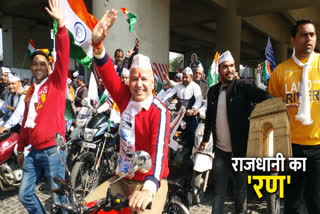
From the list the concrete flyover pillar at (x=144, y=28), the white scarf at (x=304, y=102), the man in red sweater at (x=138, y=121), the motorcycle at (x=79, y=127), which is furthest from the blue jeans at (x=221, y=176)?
the concrete flyover pillar at (x=144, y=28)

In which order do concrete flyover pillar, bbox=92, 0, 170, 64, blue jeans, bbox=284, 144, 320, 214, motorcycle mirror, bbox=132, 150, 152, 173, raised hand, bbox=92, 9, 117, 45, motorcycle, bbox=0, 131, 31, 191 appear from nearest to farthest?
1. motorcycle mirror, bbox=132, 150, 152, 173
2. raised hand, bbox=92, 9, 117, 45
3. blue jeans, bbox=284, 144, 320, 214
4. motorcycle, bbox=0, 131, 31, 191
5. concrete flyover pillar, bbox=92, 0, 170, 64

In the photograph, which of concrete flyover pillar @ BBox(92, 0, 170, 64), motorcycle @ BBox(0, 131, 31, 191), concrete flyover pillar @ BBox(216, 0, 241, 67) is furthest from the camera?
concrete flyover pillar @ BBox(216, 0, 241, 67)

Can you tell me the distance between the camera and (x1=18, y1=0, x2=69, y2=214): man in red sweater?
286cm

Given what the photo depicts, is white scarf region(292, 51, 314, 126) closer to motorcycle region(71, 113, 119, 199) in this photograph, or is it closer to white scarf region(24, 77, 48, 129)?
white scarf region(24, 77, 48, 129)

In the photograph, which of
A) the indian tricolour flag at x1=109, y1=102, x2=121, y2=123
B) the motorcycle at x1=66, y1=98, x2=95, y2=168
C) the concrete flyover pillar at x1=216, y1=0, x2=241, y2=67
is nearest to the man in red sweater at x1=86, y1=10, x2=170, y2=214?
the indian tricolour flag at x1=109, y1=102, x2=121, y2=123

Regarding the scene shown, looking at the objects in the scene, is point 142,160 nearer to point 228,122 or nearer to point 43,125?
point 43,125

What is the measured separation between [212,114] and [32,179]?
2.04 meters

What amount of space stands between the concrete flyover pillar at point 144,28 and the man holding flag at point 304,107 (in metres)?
7.20

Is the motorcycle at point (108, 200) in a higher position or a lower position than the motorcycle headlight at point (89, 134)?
lower

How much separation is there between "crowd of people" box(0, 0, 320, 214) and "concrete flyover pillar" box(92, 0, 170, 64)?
649 cm

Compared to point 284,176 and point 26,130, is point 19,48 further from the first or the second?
point 284,176

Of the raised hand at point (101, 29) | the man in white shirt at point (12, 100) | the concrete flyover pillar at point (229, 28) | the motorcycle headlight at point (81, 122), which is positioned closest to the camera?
the raised hand at point (101, 29)

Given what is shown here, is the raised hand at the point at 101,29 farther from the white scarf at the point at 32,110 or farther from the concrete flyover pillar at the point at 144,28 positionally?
the concrete flyover pillar at the point at 144,28

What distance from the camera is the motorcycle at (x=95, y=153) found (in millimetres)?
4094
